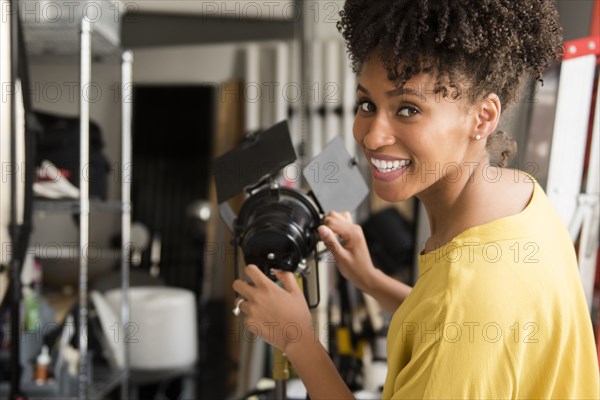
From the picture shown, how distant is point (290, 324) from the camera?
81 centimetres

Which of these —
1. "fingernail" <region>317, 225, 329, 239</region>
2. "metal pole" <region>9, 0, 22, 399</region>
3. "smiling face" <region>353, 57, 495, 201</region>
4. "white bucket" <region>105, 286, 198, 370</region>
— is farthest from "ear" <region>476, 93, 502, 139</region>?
"white bucket" <region>105, 286, 198, 370</region>

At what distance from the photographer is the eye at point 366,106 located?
758 millimetres

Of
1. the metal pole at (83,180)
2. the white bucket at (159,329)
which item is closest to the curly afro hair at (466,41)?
the metal pole at (83,180)

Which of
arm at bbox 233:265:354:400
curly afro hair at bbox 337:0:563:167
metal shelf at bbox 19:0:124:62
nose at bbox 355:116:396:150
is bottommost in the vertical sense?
arm at bbox 233:265:354:400

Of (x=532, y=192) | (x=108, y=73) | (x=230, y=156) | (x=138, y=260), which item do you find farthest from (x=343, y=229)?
(x=108, y=73)

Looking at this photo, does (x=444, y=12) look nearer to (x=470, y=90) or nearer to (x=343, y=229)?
(x=470, y=90)

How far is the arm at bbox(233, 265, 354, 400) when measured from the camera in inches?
30.7

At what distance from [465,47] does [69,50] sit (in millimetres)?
1480

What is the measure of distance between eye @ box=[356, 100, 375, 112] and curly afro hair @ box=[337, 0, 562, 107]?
7 cm

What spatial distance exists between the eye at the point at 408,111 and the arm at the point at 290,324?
1.00 feet

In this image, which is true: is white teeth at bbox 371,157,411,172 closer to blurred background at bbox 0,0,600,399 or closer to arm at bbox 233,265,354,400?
arm at bbox 233,265,354,400

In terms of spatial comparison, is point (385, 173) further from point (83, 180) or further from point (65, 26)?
point (65, 26)

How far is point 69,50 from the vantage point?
5.79 feet

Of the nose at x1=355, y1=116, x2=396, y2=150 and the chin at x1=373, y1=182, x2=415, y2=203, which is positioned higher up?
the nose at x1=355, y1=116, x2=396, y2=150
